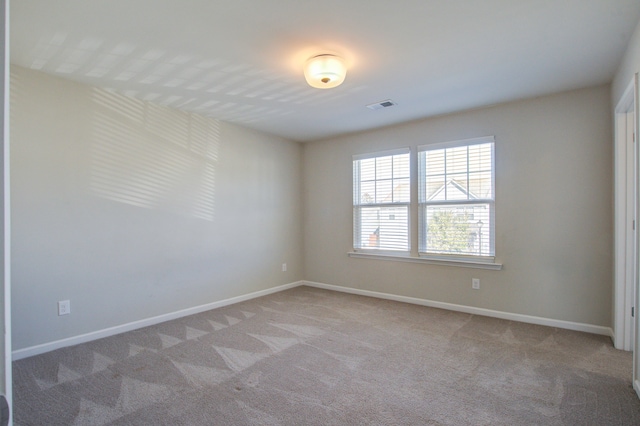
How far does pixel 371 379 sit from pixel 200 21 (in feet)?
9.07

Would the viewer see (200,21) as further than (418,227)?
No

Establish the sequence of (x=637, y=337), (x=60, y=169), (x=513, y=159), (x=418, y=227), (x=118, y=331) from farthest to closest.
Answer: (x=418, y=227)
(x=513, y=159)
(x=118, y=331)
(x=60, y=169)
(x=637, y=337)

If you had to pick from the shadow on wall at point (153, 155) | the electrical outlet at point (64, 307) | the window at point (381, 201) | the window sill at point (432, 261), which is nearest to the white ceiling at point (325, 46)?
the shadow on wall at point (153, 155)

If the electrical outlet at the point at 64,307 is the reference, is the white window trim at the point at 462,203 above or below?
above

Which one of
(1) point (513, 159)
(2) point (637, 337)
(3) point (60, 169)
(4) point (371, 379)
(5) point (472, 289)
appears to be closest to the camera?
(2) point (637, 337)

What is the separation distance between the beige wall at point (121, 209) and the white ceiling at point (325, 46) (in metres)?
0.37

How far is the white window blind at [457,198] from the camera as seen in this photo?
12.4 ft

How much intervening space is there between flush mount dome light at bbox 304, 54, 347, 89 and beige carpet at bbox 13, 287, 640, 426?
2325mm

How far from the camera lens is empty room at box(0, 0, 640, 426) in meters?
2.06

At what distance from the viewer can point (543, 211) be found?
3436 mm

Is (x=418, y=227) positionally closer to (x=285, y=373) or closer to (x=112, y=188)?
(x=285, y=373)

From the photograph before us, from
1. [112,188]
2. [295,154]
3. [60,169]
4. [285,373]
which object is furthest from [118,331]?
[295,154]

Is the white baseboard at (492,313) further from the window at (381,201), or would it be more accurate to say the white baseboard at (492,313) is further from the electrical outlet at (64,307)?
the electrical outlet at (64,307)

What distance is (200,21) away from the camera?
2.12 m
